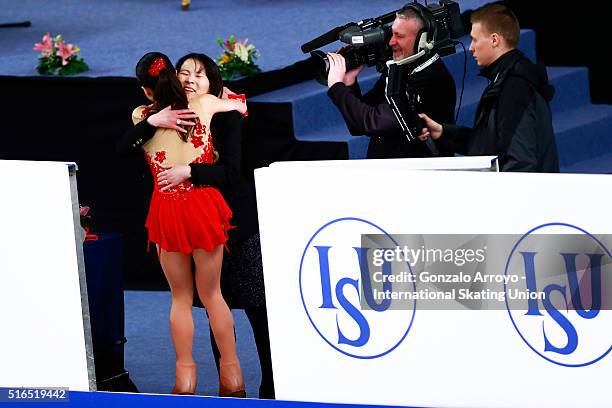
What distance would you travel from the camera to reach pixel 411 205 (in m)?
4.39

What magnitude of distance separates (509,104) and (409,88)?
0.46 meters

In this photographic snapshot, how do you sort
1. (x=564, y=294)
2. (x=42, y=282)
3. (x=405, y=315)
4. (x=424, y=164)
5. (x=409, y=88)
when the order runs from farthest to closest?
1. (x=409, y=88)
2. (x=42, y=282)
3. (x=424, y=164)
4. (x=405, y=315)
5. (x=564, y=294)

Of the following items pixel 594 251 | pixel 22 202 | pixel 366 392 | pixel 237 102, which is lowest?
pixel 366 392

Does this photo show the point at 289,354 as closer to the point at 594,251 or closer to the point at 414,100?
the point at 594,251

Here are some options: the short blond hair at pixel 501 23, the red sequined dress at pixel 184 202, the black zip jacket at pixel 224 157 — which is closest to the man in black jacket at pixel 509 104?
the short blond hair at pixel 501 23

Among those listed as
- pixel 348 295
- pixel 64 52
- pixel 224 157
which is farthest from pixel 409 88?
pixel 64 52

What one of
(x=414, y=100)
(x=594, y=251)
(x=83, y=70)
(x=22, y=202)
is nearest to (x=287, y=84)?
(x=83, y=70)

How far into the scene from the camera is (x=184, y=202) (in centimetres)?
568

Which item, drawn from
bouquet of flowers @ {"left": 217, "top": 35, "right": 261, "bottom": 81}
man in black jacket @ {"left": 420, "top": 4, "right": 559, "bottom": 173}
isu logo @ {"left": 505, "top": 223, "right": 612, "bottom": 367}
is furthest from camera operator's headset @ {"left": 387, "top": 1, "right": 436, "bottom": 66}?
bouquet of flowers @ {"left": 217, "top": 35, "right": 261, "bottom": 81}

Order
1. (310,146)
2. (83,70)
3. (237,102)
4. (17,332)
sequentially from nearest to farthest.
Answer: (17,332) → (237,102) → (310,146) → (83,70)

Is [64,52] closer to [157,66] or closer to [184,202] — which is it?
[157,66]

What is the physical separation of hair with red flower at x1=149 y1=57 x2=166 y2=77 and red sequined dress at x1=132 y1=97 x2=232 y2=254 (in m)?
0.22

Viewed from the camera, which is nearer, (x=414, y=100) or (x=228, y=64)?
(x=414, y=100)

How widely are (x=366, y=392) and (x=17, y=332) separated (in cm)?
124
